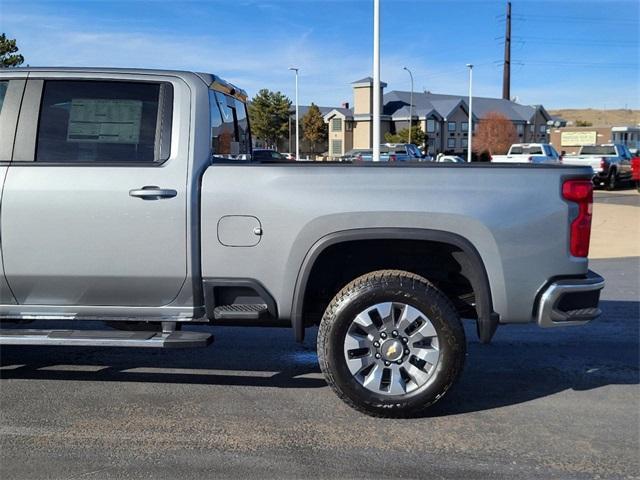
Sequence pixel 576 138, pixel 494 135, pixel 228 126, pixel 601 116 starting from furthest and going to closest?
pixel 601 116 < pixel 576 138 < pixel 494 135 < pixel 228 126

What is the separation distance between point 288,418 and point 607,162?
2720 cm

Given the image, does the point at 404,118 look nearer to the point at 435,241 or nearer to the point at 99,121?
the point at 99,121

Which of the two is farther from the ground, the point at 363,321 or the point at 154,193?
the point at 154,193

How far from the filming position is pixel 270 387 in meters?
4.75

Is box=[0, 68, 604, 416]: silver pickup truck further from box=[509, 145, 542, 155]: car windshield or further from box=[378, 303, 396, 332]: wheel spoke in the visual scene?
box=[509, 145, 542, 155]: car windshield

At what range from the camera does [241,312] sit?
4.20 m

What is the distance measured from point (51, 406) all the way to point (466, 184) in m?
3.08

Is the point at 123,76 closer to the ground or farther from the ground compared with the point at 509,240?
farther from the ground

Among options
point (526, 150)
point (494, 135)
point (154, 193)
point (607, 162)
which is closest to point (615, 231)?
point (154, 193)

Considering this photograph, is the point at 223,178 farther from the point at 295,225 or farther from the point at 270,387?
the point at 270,387

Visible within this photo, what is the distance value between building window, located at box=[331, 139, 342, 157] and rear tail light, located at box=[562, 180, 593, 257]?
67369 mm

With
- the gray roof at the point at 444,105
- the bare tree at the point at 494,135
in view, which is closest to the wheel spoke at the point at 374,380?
the bare tree at the point at 494,135

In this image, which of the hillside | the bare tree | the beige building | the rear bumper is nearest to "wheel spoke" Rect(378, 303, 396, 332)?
the rear bumper

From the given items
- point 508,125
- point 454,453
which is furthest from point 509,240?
point 508,125
